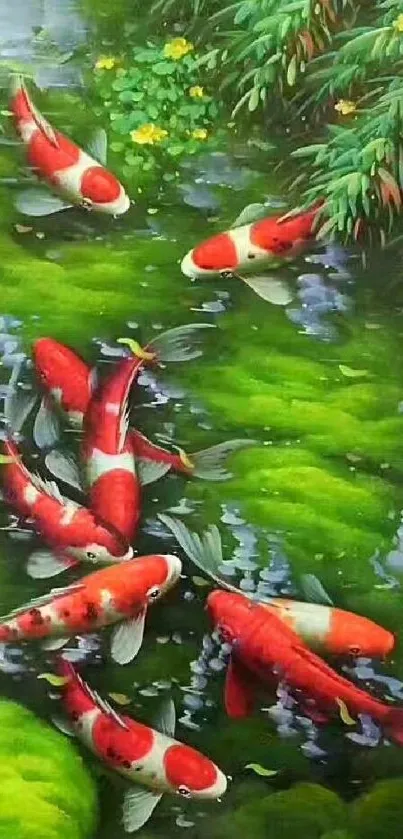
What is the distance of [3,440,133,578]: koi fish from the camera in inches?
41.3

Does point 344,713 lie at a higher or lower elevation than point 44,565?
lower

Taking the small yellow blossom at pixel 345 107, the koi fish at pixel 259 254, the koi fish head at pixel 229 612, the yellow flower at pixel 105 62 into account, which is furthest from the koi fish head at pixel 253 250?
the koi fish head at pixel 229 612

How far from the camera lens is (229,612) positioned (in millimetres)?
Answer: 1036

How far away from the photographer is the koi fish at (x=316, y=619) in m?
1.03

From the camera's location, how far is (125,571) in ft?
3.44

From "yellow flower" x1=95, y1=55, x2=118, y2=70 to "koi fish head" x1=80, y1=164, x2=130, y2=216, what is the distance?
0.11 meters

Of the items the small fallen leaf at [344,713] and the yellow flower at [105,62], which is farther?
the yellow flower at [105,62]

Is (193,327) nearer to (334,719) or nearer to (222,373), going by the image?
(222,373)

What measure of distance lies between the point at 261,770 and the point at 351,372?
1.31 feet

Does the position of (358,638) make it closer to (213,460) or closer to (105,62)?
(213,460)

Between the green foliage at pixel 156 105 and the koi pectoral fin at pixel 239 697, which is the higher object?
the green foliage at pixel 156 105

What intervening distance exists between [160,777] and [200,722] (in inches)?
2.5

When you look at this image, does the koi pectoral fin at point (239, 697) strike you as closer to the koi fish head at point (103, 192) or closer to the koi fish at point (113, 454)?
the koi fish at point (113, 454)

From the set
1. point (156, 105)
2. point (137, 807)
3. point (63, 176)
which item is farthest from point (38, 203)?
point (137, 807)
